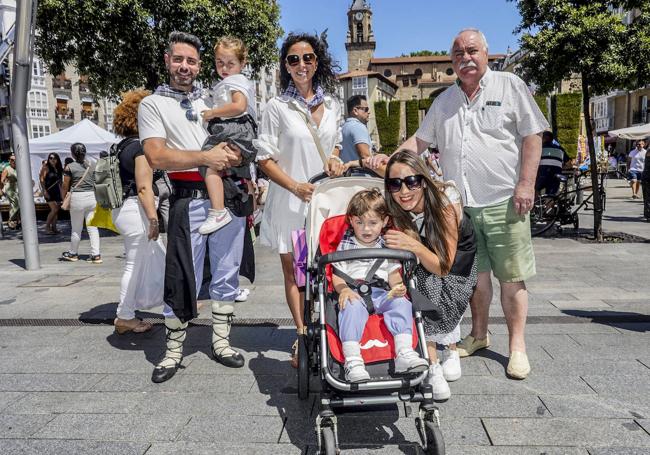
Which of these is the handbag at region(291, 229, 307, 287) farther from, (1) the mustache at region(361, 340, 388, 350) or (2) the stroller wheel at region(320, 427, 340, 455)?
(2) the stroller wheel at region(320, 427, 340, 455)

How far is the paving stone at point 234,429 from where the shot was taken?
110 inches

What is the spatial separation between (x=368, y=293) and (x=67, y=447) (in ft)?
5.67

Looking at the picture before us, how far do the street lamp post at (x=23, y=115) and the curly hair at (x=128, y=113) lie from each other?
146 inches

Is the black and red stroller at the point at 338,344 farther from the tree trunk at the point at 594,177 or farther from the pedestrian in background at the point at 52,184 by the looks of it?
the pedestrian in background at the point at 52,184

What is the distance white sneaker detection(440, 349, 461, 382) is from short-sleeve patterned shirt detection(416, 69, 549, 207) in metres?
1.01

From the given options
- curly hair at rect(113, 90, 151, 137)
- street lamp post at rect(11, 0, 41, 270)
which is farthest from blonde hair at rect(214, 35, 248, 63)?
street lamp post at rect(11, 0, 41, 270)

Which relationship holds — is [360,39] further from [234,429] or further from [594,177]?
[234,429]

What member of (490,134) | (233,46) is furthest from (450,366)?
(233,46)

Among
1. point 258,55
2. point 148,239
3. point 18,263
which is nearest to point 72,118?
point 258,55

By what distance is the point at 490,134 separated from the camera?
11.7 ft

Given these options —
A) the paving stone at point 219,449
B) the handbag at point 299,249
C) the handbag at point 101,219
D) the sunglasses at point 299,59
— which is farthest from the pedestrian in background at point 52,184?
the paving stone at point 219,449


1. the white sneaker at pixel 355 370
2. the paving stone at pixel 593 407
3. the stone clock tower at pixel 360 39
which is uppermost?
the stone clock tower at pixel 360 39

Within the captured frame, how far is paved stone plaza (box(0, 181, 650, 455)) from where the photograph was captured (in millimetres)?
2742

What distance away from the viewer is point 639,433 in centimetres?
274
